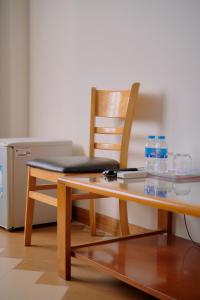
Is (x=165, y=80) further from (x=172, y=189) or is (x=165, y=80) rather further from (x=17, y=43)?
(x=17, y=43)

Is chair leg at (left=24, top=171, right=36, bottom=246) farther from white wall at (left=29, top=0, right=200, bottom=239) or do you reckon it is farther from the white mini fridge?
white wall at (left=29, top=0, right=200, bottom=239)

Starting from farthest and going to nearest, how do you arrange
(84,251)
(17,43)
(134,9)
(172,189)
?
1. (17,43)
2. (134,9)
3. (84,251)
4. (172,189)

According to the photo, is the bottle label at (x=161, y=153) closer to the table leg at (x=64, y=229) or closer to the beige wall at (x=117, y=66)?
the beige wall at (x=117, y=66)

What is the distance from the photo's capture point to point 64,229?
1912 millimetres

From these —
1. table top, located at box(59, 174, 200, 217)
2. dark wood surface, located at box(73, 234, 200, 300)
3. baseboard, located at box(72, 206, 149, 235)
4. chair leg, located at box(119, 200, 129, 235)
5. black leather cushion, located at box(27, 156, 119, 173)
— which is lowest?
baseboard, located at box(72, 206, 149, 235)

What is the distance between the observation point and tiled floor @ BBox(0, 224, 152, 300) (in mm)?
1766

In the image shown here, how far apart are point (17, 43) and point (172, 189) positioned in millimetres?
2286

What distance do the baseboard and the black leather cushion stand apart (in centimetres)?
44

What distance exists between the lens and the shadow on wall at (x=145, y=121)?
233cm

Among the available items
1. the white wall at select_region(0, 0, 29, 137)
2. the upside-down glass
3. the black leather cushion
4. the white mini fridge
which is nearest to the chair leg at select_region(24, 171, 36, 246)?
the black leather cushion

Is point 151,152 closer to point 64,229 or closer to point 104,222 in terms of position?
point 64,229

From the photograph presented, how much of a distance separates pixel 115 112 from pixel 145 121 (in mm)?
172

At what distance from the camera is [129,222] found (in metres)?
2.58

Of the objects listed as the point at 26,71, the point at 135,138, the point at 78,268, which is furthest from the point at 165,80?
the point at 26,71
